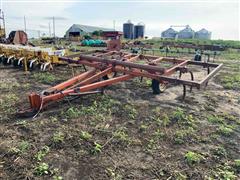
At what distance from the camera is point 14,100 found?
5.64 meters

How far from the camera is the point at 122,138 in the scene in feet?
12.8

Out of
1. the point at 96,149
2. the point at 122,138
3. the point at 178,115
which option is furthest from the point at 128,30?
the point at 96,149

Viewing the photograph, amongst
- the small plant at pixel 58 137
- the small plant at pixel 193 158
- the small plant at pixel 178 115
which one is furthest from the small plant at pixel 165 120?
the small plant at pixel 58 137

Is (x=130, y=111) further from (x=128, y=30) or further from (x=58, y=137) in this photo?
(x=128, y=30)

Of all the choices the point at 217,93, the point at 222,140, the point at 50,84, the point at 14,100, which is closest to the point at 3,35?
the point at 50,84

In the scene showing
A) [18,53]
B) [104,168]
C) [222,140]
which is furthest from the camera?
[18,53]

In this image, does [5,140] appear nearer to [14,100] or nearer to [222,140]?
[14,100]

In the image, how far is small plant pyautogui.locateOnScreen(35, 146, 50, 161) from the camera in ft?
10.7

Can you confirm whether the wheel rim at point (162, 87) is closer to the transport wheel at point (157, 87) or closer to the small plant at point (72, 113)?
the transport wheel at point (157, 87)

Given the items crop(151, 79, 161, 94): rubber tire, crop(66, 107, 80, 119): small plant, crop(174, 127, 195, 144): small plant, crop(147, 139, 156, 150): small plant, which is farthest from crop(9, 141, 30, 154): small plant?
crop(151, 79, 161, 94): rubber tire

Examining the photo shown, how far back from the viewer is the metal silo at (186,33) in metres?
62.8

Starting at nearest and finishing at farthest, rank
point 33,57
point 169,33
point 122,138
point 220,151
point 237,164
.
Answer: point 237,164, point 220,151, point 122,138, point 33,57, point 169,33

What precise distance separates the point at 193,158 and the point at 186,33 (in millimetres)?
65057

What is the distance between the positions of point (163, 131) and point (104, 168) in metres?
1.61
